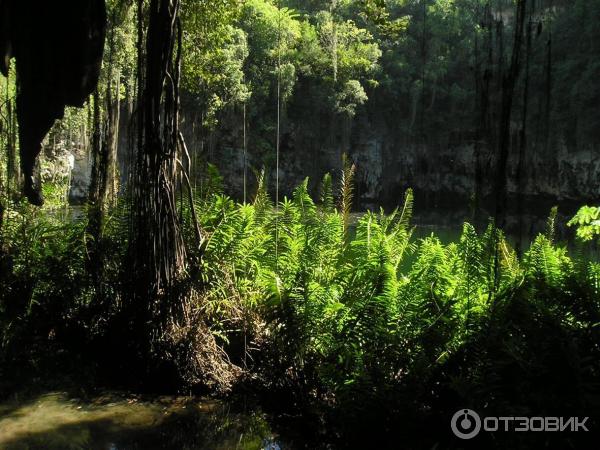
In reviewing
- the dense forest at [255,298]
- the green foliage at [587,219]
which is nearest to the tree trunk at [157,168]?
the dense forest at [255,298]

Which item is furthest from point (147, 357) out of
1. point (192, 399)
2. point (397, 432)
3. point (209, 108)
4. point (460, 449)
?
point (209, 108)

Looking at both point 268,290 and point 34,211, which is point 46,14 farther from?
point 34,211

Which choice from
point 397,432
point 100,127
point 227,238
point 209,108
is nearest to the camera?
point 397,432

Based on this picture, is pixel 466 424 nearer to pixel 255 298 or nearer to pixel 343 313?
pixel 343 313

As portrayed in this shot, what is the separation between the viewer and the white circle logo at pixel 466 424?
9.96ft

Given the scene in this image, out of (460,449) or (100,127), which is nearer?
(460,449)

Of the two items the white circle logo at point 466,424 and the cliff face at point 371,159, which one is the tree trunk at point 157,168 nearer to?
the white circle logo at point 466,424

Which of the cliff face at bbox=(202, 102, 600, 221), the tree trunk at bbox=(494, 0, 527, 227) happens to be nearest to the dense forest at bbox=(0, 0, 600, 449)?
the tree trunk at bbox=(494, 0, 527, 227)

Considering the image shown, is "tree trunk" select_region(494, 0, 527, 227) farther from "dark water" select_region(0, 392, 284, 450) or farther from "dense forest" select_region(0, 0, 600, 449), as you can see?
"dark water" select_region(0, 392, 284, 450)

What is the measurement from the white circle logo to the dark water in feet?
3.49

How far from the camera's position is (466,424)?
10.1 feet

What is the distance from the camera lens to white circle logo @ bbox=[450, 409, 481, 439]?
9.96ft

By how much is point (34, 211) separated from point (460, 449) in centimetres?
501

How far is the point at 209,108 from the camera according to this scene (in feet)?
80.6
